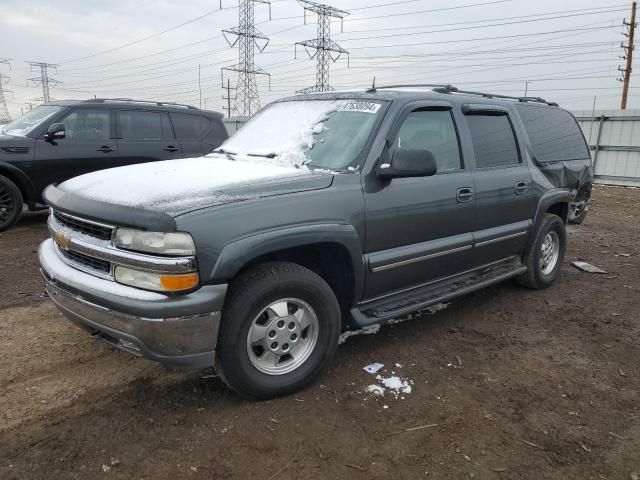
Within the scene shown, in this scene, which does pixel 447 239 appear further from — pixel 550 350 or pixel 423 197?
pixel 550 350

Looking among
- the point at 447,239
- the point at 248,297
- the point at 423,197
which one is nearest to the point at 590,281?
the point at 447,239

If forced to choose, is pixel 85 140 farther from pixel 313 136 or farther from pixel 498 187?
pixel 498 187

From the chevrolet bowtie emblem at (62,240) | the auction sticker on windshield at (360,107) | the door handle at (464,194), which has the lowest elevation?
the chevrolet bowtie emblem at (62,240)

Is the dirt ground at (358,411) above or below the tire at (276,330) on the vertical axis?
below

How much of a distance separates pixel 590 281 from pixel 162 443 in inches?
198

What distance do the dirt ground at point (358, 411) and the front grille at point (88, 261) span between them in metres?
0.82

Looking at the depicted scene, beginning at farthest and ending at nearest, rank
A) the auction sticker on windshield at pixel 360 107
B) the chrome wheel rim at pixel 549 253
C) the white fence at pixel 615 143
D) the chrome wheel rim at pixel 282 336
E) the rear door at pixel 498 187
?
the white fence at pixel 615 143 < the chrome wheel rim at pixel 549 253 < the rear door at pixel 498 187 < the auction sticker on windshield at pixel 360 107 < the chrome wheel rim at pixel 282 336

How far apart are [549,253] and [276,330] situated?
3.72 metres

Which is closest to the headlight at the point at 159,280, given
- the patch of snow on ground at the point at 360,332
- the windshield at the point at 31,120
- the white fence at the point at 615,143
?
the patch of snow on ground at the point at 360,332

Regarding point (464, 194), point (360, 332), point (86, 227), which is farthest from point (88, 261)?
point (464, 194)

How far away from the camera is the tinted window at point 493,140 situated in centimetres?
433

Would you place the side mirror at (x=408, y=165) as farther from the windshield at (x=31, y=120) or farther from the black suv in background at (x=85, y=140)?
the windshield at (x=31, y=120)

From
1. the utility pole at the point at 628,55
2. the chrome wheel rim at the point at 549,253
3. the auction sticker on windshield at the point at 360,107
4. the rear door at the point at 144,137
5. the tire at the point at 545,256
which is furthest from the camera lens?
the utility pole at the point at 628,55

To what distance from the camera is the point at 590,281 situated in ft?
19.1
